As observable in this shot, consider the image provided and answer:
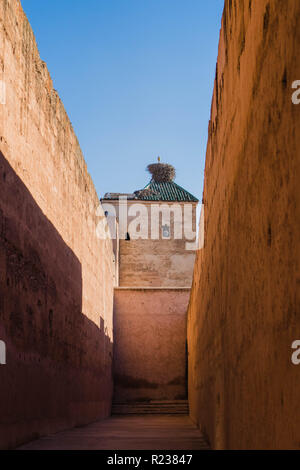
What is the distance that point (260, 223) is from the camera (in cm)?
235

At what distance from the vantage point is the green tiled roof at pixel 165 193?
30.8 m

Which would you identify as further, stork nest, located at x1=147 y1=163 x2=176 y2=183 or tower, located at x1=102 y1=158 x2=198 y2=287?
stork nest, located at x1=147 y1=163 x2=176 y2=183

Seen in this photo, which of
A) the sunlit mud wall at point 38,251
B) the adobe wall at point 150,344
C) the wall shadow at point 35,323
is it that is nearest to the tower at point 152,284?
the adobe wall at point 150,344

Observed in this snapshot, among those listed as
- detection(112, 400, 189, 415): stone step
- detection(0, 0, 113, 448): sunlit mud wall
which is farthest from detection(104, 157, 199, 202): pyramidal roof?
detection(0, 0, 113, 448): sunlit mud wall

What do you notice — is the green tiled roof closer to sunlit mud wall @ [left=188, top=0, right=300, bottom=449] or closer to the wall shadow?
the wall shadow

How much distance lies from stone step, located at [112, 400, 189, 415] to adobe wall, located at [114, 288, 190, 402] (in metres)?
0.34

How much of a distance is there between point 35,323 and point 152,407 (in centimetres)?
1048

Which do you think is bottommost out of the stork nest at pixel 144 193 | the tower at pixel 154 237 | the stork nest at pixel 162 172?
the tower at pixel 154 237

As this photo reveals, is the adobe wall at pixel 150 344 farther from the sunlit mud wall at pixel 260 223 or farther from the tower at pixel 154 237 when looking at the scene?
the sunlit mud wall at pixel 260 223

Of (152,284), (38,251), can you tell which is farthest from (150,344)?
(38,251)

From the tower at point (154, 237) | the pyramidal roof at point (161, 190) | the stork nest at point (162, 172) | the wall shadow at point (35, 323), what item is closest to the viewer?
the wall shadow at point (35, 323)

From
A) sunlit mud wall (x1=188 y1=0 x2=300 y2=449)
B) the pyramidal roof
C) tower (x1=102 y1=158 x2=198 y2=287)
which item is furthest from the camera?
the pyramidal roof

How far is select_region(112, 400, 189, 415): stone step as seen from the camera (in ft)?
49.6

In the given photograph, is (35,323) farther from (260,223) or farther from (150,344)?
(150,344)
